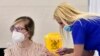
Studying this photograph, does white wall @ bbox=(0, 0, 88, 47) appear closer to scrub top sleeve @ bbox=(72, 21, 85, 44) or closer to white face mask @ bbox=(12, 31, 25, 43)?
white face mask @ bbox=(12, 31, 25, 43)

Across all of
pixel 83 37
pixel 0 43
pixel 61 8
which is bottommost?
pixel 0 43

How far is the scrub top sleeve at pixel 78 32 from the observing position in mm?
1587

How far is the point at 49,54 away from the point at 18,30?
1.01 feet

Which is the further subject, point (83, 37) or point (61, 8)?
point (61, 8)

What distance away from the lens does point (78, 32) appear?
1591mm

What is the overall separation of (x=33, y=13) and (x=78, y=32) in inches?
44.6

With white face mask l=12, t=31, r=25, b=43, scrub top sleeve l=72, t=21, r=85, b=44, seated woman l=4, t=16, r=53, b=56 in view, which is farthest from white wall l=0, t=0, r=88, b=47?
scrub top sleeve l=72, t=21, r=85, b=44

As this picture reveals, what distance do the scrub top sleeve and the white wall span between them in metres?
1.07

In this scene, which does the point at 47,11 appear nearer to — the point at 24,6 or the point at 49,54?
the point at 24,6

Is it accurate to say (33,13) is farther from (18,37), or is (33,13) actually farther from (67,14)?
(67,14)

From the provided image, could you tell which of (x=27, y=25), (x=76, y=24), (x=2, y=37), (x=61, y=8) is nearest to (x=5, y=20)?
(x=2, y=37)

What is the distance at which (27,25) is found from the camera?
6.25 feet

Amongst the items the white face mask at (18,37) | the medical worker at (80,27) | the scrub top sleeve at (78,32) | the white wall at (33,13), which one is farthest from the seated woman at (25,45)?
the white wall at (33,13)

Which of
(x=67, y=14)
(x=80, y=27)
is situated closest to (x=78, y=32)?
(x=80, y=27)
